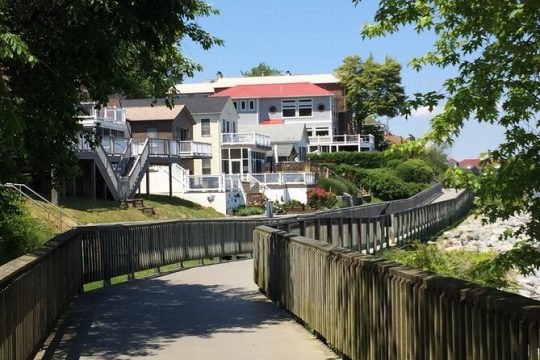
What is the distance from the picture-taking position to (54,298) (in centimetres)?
1045

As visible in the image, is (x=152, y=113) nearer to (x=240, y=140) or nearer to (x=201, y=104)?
→ (x=240, y=140)

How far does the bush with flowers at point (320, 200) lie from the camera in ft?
183

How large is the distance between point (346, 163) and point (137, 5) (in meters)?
71.3

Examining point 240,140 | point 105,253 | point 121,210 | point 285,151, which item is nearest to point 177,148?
point 121,210

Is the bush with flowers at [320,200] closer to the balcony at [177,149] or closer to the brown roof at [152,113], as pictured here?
the balcony at [177,149]

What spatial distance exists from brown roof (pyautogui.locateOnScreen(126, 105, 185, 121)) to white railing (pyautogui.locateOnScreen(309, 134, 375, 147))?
103 feet

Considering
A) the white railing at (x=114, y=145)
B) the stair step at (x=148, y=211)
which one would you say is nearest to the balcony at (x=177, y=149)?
the white railing at (x=114, y=145)

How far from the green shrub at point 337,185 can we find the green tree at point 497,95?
173ft

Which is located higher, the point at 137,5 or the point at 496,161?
the point at 137,5

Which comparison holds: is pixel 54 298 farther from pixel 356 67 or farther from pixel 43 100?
pixel 356 67

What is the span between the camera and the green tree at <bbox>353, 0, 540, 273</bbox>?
7.89 meters

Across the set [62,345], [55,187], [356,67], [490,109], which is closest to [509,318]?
[490,109]

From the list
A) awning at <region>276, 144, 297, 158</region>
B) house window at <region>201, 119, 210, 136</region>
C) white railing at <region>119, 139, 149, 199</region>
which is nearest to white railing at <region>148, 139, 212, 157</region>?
white railing at <region>119, 139, 149, 199</region>

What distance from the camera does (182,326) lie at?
11594mm
